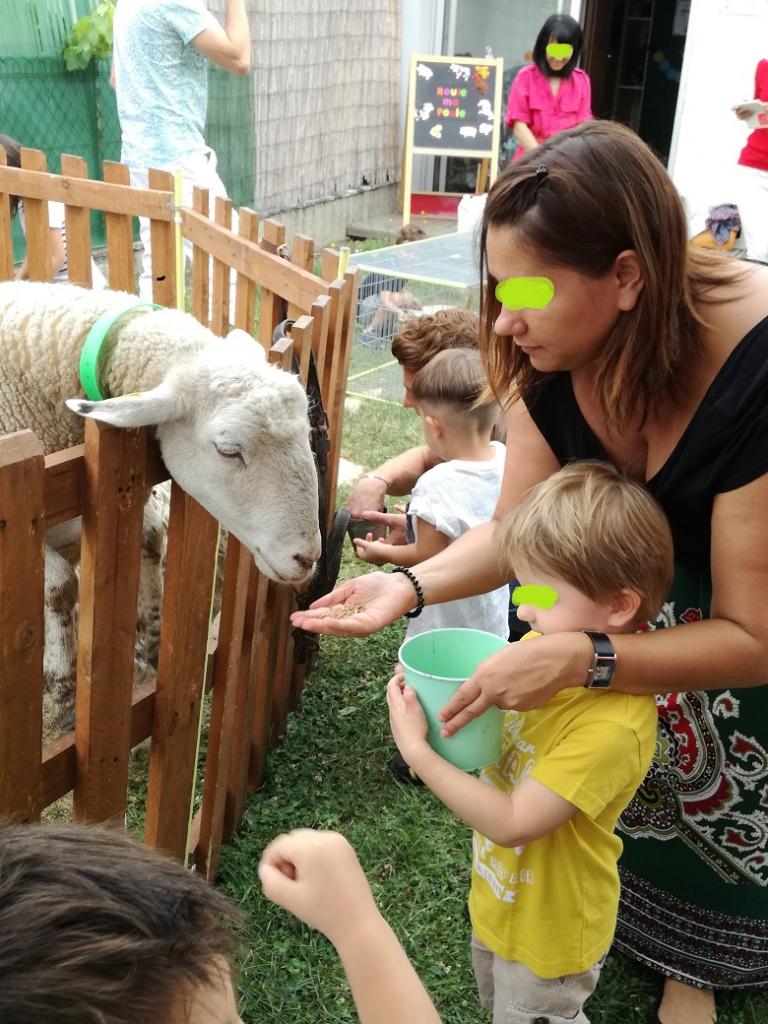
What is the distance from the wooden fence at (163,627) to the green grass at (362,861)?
0.12 metres

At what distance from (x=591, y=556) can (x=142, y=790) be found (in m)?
2.00

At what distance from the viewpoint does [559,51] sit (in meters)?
9.09

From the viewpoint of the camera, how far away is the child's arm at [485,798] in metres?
1.72

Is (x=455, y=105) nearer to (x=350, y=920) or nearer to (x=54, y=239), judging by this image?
(x=54, y=239)

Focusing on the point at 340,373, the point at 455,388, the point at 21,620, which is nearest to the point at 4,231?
the point at 340,373

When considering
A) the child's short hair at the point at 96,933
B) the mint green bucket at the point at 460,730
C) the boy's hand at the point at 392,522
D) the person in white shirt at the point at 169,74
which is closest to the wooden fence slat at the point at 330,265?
the boy's hand at the point at 392,522

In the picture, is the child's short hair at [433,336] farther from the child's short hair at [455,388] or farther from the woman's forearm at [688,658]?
the woman's forearm at [688,658]

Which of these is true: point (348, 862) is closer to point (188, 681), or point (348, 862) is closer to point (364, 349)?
point (188, 681)

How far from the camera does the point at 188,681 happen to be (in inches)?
92.4

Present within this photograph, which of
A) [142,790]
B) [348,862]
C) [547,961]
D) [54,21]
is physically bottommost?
[142,790]

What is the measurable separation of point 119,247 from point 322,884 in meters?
3.97

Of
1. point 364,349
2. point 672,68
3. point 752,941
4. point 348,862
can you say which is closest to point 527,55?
point 672,68

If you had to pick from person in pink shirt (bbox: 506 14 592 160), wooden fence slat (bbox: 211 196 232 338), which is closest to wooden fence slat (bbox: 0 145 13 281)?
wooden fence slat (bbox: 211 196 232 338)

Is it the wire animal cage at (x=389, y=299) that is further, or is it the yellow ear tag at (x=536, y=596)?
the wire animal cage at (x=389, y=299)
